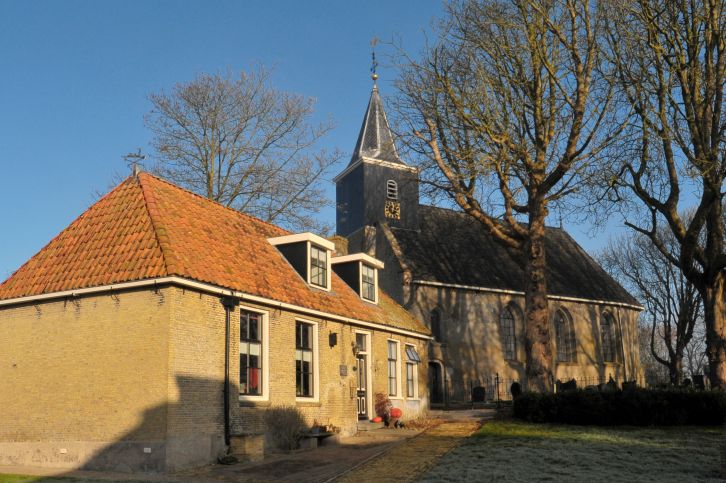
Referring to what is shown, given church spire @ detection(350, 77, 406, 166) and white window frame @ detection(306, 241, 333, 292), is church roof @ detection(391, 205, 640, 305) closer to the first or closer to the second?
church spire @ detection(350, 77, 406, 166)

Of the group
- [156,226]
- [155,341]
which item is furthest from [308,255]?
[155,341]

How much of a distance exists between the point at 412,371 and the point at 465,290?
441 inches

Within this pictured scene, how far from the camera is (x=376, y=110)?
38875mm

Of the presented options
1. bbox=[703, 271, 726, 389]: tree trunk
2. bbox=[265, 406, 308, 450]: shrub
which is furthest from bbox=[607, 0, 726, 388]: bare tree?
bbox=[265, 406, 308, 450]: shrub

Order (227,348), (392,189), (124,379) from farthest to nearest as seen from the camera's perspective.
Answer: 1. (392,189)
2. (227,348)
3. (124,379)

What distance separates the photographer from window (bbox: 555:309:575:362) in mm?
38062

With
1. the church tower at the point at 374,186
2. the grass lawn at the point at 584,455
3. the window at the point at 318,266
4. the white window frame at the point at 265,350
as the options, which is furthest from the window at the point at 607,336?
the white window frame at the point at 265,350

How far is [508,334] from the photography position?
3628 centimetres

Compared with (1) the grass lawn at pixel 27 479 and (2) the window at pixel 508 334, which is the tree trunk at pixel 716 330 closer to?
(2) the window at pixel 508 334

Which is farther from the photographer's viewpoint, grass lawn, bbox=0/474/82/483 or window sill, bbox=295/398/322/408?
window sill, bbox=295/398/322/408

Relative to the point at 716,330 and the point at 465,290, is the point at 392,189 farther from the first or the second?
the point at 716,330

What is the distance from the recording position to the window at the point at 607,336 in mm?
39947

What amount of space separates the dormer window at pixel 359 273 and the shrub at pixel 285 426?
6.70 m

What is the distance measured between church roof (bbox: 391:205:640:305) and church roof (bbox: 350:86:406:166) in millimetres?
4291
